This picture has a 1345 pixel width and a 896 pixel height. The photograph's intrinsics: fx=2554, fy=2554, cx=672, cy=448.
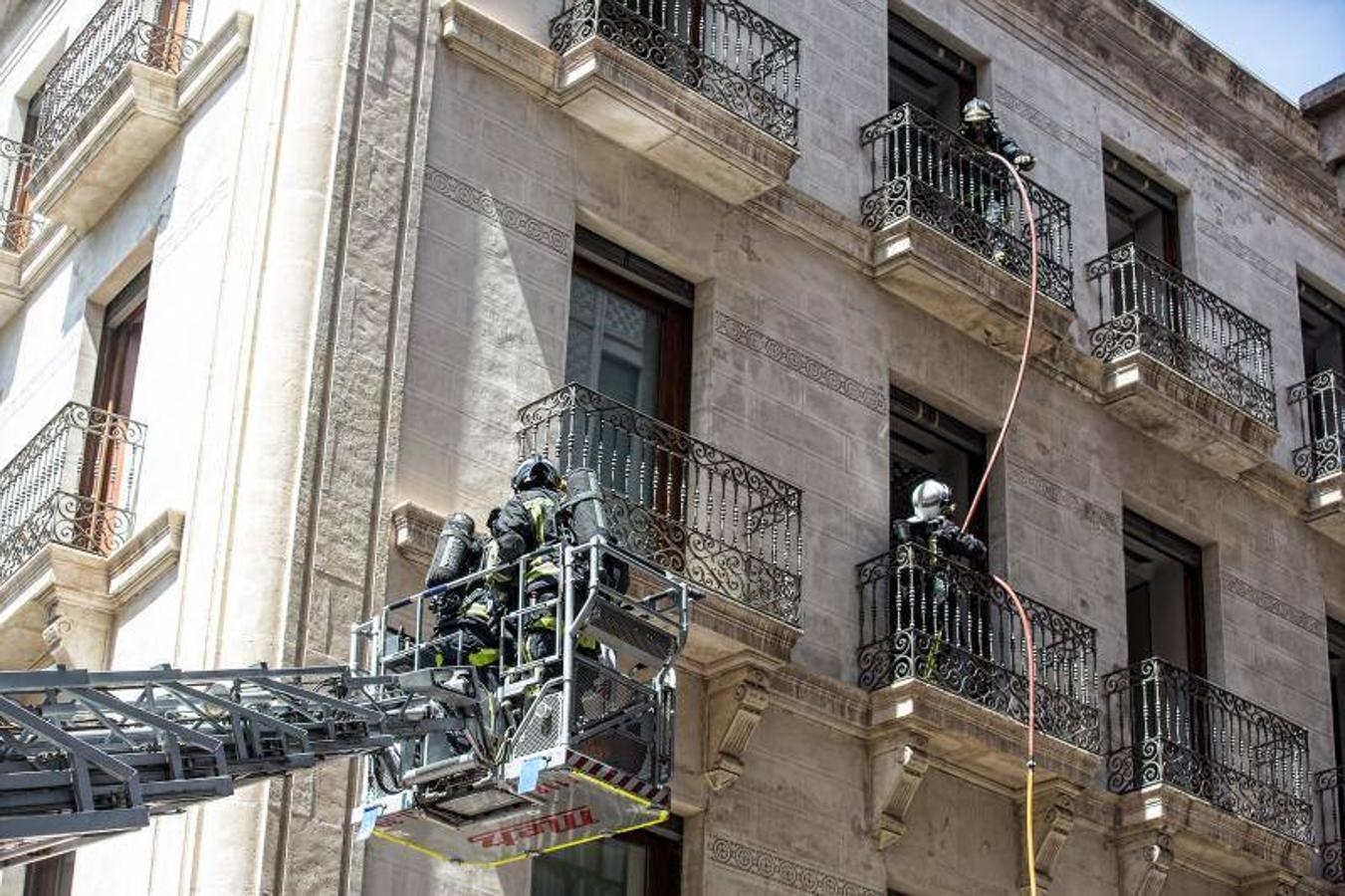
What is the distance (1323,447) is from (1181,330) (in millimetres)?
2258

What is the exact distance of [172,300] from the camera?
18.8 m

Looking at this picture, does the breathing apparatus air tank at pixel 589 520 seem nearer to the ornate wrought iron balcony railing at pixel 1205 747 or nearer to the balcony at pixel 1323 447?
the ornate wrought iron balcony railing at pixel 1205 747

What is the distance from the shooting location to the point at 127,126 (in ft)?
64.2

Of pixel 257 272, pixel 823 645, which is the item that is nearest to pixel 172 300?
pixel 257 272

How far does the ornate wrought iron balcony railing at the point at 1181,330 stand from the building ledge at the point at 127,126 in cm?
850

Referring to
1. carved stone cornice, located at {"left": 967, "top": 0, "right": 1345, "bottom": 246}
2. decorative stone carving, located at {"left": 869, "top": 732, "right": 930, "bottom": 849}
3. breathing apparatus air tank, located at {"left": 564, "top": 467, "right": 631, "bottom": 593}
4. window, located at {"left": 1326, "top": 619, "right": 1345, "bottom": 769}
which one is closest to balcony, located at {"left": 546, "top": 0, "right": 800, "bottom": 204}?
carved stone cornice, located at {"left": 967, "top": 0, "right": 1345, "bottom": 246}

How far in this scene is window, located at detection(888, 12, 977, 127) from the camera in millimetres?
23188

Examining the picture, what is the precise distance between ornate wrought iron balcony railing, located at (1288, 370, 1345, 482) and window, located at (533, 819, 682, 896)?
31.1 feet

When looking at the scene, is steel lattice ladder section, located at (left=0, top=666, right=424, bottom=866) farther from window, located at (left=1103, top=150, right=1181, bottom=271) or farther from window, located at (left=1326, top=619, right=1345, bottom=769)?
window, located at (left=1326, top=619, right=1345, bottom=769)

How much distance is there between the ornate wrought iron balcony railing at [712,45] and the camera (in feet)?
64.2

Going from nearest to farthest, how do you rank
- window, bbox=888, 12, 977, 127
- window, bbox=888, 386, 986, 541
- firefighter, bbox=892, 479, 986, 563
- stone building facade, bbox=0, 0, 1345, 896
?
stone building facade, bbox=0, 0, 1345, 896, firefighter, bbox=892, 479, 986, 563, window, bbox=888, 386, 986, 541, window, bbox=888, 12, 977, 127

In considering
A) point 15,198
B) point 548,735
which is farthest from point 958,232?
point 548,735

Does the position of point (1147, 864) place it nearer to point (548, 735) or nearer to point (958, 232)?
point (958, 232)

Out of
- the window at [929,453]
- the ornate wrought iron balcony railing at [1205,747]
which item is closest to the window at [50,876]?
the window at [929,453]
